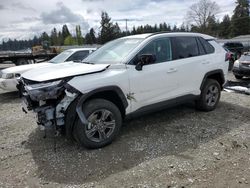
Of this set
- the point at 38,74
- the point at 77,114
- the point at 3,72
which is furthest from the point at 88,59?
the point at 3,72

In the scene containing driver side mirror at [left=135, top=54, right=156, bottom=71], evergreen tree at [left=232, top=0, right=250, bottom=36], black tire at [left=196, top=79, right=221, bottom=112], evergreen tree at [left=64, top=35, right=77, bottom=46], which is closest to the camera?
driver side mirror at [left=135, top=54, right=156, bottom=71]

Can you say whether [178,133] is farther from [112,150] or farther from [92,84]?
[92,84]

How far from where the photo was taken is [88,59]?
17.8 feet

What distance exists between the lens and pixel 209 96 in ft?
20.4

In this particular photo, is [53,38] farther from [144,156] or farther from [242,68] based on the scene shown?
[144,156]

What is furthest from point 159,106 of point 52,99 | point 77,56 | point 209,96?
point 77,56

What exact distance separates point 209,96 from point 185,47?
1376 millimetres

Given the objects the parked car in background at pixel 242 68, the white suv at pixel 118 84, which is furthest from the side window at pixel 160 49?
the parked car in background at pixel 242 68

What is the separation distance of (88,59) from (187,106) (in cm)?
280

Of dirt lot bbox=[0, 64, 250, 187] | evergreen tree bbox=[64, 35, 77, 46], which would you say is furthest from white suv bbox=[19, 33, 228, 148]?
evergreen tree bbox=[64, 35, 77, 46]

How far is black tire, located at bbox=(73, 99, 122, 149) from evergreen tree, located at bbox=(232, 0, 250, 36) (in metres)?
77.2

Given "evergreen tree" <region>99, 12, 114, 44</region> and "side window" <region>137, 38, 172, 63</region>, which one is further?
"evergreen tree" <region>99, 12, 114, 44</region>

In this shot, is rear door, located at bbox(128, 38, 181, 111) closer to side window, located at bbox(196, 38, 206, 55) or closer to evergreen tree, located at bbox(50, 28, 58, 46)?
side window, located at bbox(196, 38, 206, 55)

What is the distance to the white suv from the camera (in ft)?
13.2
